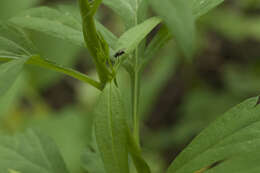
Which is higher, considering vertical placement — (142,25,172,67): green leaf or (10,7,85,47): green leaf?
(10,7,85,47): green leaf

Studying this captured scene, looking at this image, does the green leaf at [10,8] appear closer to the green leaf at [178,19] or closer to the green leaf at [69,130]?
the green leaf at [69,130]

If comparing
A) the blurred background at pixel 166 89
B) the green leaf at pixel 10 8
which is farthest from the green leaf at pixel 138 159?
the green leaf at pixel 10 8

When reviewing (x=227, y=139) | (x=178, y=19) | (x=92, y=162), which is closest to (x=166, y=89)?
(x=92, y=162)

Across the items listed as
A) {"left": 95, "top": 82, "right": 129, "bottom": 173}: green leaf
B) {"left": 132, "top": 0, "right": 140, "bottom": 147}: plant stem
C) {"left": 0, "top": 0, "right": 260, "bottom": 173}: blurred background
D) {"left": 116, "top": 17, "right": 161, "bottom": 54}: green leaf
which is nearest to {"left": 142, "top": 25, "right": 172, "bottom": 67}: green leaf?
{"left": 132, "top": 0, "right": 140, "bottom": 147}: plant stem

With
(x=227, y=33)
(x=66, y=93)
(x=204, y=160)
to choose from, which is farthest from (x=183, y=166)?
(x=66, y=93)

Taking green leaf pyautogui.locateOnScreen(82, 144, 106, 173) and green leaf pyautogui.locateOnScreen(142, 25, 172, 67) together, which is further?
green leaf pyautogui.locateOnScreen(82, 144, 106, 173)

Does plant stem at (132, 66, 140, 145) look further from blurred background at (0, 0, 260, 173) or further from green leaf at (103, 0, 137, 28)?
blurred background at (0, 0, 260, 173)
